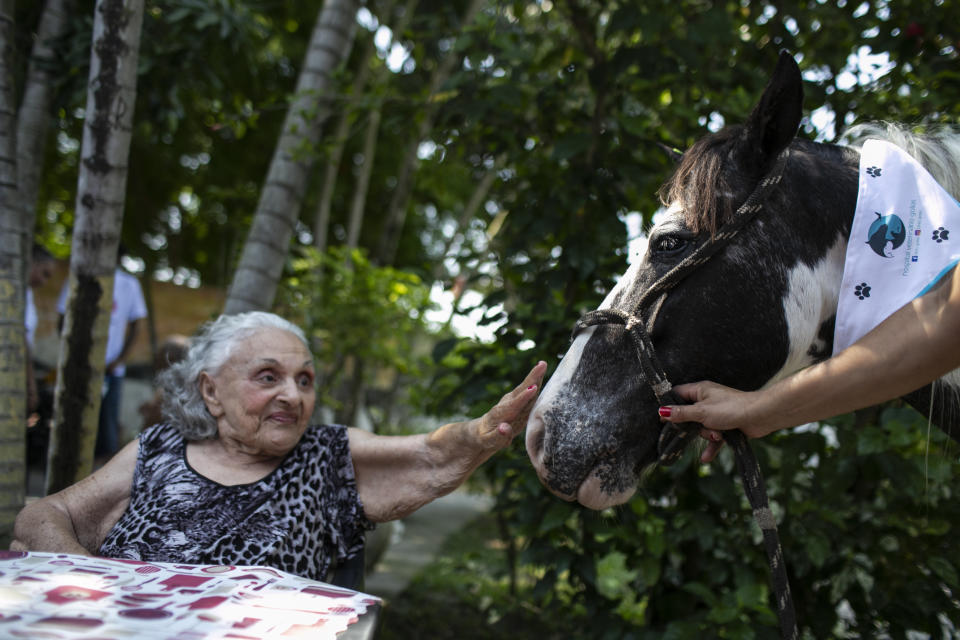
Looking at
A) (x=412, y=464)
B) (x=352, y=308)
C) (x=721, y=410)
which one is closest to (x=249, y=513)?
(x=412, y=464)

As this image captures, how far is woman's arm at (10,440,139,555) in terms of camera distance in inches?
87.3

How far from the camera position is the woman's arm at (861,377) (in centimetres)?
150

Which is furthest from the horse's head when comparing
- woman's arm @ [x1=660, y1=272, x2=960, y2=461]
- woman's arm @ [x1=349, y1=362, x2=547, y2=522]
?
woman's arm @ [x1=349, y1=362, x2=547, y2=522]

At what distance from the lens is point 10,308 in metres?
2.78

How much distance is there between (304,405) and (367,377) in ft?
11.8

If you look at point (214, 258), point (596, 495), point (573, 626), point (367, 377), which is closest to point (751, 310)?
point (596, 495)

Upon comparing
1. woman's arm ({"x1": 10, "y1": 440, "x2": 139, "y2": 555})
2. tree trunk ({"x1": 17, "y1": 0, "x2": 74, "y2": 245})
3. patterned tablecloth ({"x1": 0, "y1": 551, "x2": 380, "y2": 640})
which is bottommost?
patterned tablecloth ({"x1": 0, "y1": 551, "x2": 380, "y2": 640})

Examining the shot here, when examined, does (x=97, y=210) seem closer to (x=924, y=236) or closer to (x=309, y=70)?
(x=309, y=70)

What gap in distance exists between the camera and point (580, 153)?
10.9 feet

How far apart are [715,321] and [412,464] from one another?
3.85 ft

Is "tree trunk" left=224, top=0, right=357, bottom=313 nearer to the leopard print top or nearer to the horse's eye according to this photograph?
the leopard print top

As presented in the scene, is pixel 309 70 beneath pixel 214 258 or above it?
beneath

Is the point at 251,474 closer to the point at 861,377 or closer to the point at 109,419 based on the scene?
the point at 861,377

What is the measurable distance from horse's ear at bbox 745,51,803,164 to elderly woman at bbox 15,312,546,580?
3.06 ft
